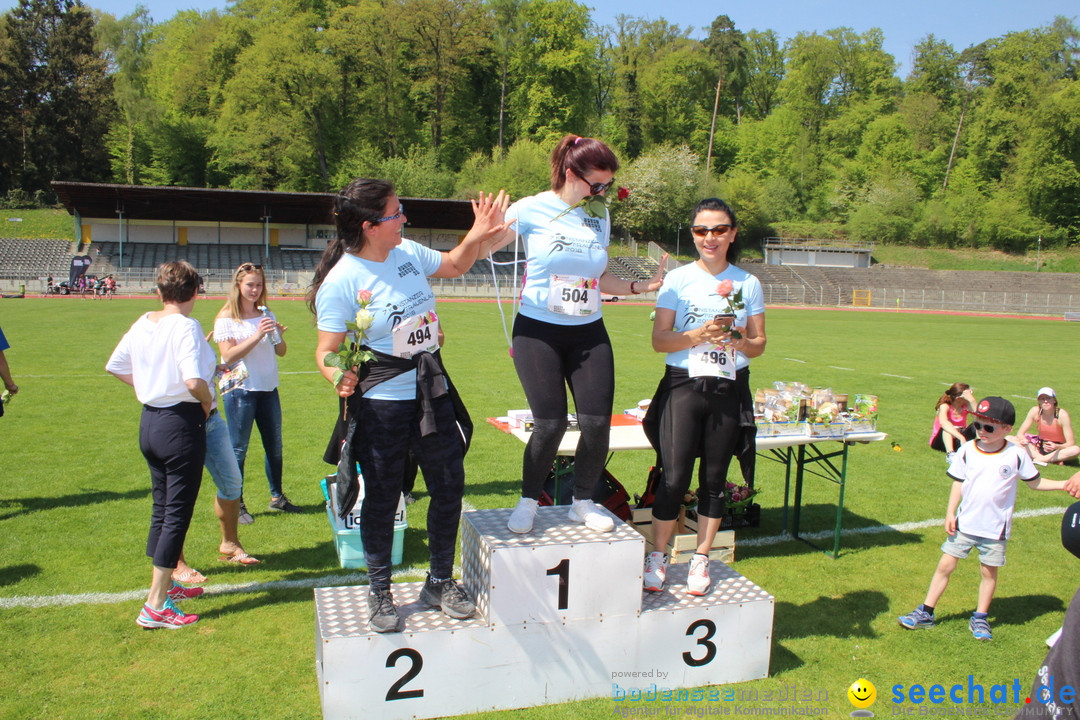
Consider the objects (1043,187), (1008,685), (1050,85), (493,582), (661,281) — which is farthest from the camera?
(1050,85)

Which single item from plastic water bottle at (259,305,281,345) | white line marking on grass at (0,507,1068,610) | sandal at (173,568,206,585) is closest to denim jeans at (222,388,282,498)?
plastic water bottle at (259,305,281,345)

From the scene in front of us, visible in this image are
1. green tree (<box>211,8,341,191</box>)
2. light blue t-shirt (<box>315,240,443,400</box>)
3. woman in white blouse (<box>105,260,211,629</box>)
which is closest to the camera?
light blue t-shirt (<box>315,240,443,400</box>)

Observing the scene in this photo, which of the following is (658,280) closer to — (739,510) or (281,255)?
(739,510)

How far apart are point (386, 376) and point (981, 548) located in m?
3.59

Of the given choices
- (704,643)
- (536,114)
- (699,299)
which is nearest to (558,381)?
(699,299)

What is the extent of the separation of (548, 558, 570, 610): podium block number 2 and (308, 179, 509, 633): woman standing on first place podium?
0.41 metres

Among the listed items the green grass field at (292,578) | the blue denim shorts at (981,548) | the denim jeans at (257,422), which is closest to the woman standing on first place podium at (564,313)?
the green grass field at (292,578)

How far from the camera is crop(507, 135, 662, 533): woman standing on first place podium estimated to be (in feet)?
12.3

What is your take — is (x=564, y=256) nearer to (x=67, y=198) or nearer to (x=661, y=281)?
(x=661, y=281)

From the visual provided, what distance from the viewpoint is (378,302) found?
11.3 ft

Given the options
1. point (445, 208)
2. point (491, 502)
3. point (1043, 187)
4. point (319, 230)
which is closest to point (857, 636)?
point (491, 502)

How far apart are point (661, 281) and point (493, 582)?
1907mm

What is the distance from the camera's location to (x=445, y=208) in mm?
53281

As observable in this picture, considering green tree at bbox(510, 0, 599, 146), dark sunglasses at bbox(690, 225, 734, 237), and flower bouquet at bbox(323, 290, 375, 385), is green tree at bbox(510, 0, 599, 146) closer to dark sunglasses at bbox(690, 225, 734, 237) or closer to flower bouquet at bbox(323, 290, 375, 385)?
dark sunglasses at bbox(690, 225, 734, 237)
